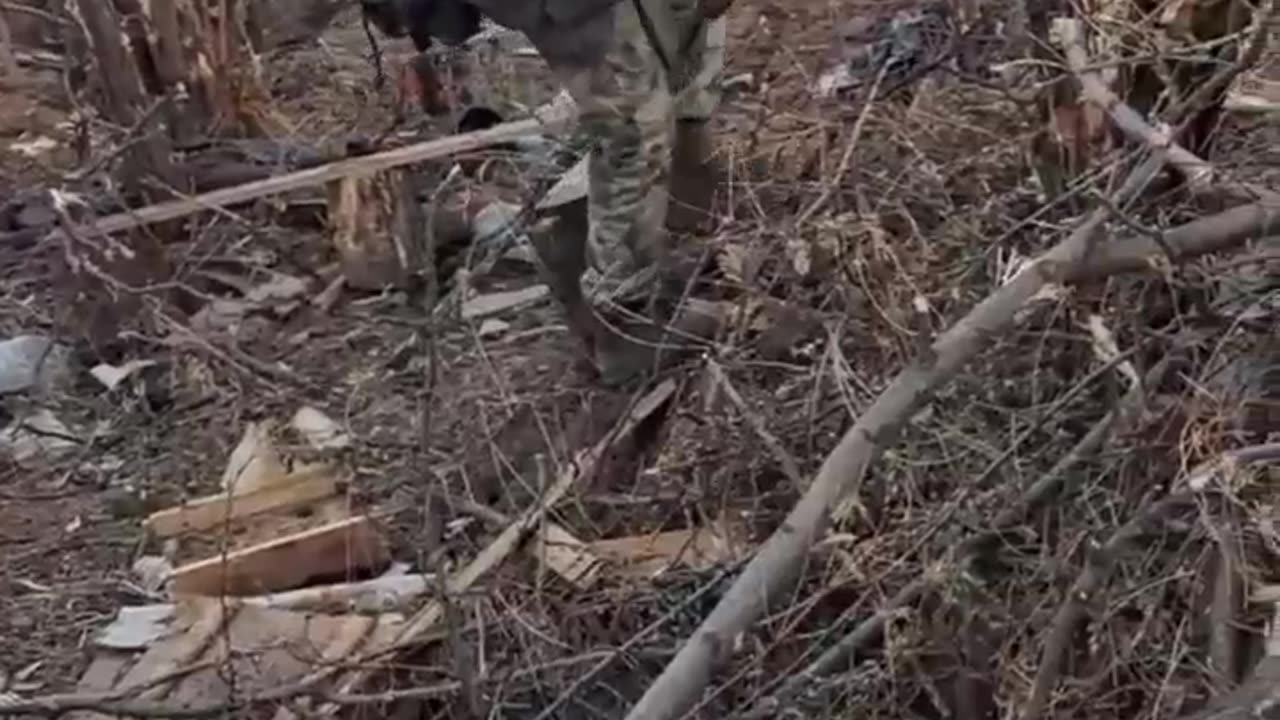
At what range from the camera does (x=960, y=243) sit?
394 centimetres

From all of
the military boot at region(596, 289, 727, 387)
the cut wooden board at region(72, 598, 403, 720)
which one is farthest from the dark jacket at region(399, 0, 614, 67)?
the cut wooden board at region(72, 598, 403, 720)

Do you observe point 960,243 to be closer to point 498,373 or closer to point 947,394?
point 947,394

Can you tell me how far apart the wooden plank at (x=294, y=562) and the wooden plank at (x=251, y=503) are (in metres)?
0.20

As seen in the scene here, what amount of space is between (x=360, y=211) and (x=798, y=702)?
314cm

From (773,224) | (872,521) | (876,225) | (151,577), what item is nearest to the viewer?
(872,521)

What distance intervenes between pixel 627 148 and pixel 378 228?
1.43m

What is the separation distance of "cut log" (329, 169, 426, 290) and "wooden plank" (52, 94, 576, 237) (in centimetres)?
4

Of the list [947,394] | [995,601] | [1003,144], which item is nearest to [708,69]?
[1003,144]

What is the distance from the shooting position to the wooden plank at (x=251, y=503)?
4.37 meters

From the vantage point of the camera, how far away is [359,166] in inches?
236

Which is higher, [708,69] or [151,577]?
[708,69]

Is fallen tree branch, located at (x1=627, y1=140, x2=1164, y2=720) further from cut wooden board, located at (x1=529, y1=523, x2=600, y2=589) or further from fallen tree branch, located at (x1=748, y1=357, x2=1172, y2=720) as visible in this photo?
cut wooden board, located at (x1=529, y1=523, x2=600, y2=589)

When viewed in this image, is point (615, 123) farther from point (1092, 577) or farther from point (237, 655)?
point (1092, 577)

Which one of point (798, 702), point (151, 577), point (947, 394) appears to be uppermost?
point (947, 394)
